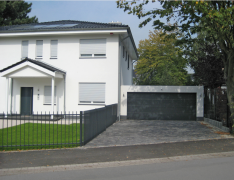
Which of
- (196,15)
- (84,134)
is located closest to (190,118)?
(196,15)

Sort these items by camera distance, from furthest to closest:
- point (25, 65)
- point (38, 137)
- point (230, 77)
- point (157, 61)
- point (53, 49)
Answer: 1. point (157, 61)
2. point (53, 49)
3. point (25, 65)
4. point (230, 77)
5. point (38, 137)

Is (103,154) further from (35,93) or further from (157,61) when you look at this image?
(157,61)

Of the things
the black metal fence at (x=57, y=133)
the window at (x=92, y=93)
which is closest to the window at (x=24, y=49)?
the window at (x=92, y=93)

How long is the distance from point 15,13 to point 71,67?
24506 millimetres

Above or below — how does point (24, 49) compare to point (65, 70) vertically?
above

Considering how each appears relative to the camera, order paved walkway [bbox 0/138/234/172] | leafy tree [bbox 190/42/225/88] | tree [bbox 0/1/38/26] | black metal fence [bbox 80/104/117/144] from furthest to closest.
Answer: tree [bbox 0/1/38/26] < leafy tree [bbox 190/42/225/88] < black metal fence [bbox 80/104/117/144] < paved walkway [bbox 0/138/234/172]

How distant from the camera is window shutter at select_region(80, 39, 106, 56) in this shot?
1659cm

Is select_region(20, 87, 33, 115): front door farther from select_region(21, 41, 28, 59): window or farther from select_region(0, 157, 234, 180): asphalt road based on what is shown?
select_region(0, 157, 234, 180): asphalt road

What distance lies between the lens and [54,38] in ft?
56.4

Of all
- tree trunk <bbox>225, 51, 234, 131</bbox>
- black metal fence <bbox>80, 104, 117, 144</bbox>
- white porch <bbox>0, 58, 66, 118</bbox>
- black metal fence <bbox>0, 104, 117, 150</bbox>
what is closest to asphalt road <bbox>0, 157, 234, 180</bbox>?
black metal fence <bbox>0, 104, 117, 150</bbox>

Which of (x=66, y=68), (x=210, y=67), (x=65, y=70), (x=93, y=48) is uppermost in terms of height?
(x=93, y=48)

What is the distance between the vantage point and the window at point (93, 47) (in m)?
16.6

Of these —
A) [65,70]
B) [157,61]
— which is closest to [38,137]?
[65,70]

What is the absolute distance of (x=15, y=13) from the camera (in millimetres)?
35969
